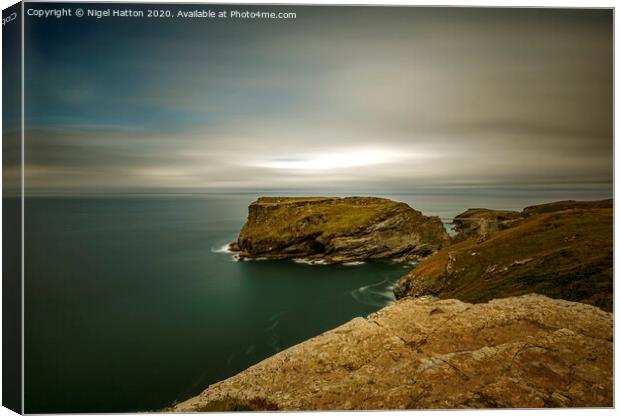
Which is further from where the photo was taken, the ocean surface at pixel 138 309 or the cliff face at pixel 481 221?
the cliff face at pixel 481 221

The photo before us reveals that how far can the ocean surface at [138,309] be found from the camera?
25.4ft

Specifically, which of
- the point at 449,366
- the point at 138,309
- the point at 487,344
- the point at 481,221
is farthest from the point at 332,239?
the point at 449,366

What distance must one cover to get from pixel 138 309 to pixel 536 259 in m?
11.7

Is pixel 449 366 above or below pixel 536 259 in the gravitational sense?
Answer: below

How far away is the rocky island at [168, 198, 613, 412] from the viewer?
7.34 m

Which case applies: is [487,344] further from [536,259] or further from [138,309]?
[138,309]

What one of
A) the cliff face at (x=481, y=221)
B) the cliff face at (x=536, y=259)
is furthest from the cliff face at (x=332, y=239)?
the cliff face at (x=536, y=259)

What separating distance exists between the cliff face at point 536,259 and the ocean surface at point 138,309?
994 millimetres

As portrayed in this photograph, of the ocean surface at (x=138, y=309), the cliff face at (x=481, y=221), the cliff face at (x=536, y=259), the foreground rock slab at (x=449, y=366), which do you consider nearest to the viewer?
the foreground rock slab at (x=449, y=366)

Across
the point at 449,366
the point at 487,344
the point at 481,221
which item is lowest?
the point at 449,366

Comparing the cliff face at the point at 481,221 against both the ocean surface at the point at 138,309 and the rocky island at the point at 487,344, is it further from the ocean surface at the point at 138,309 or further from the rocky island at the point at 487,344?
the ocean surface at the point at 138,309

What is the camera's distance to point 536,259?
9711 mm

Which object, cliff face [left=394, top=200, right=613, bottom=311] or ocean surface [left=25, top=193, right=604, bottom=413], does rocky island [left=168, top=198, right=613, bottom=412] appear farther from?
ocean surface [left=25, top=193, right=604, bottom=413]

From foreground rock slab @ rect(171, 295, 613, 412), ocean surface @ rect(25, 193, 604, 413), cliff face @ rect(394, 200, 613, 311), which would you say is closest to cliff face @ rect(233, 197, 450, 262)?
ocean surface @ rect(25, 193, 604, 413)
